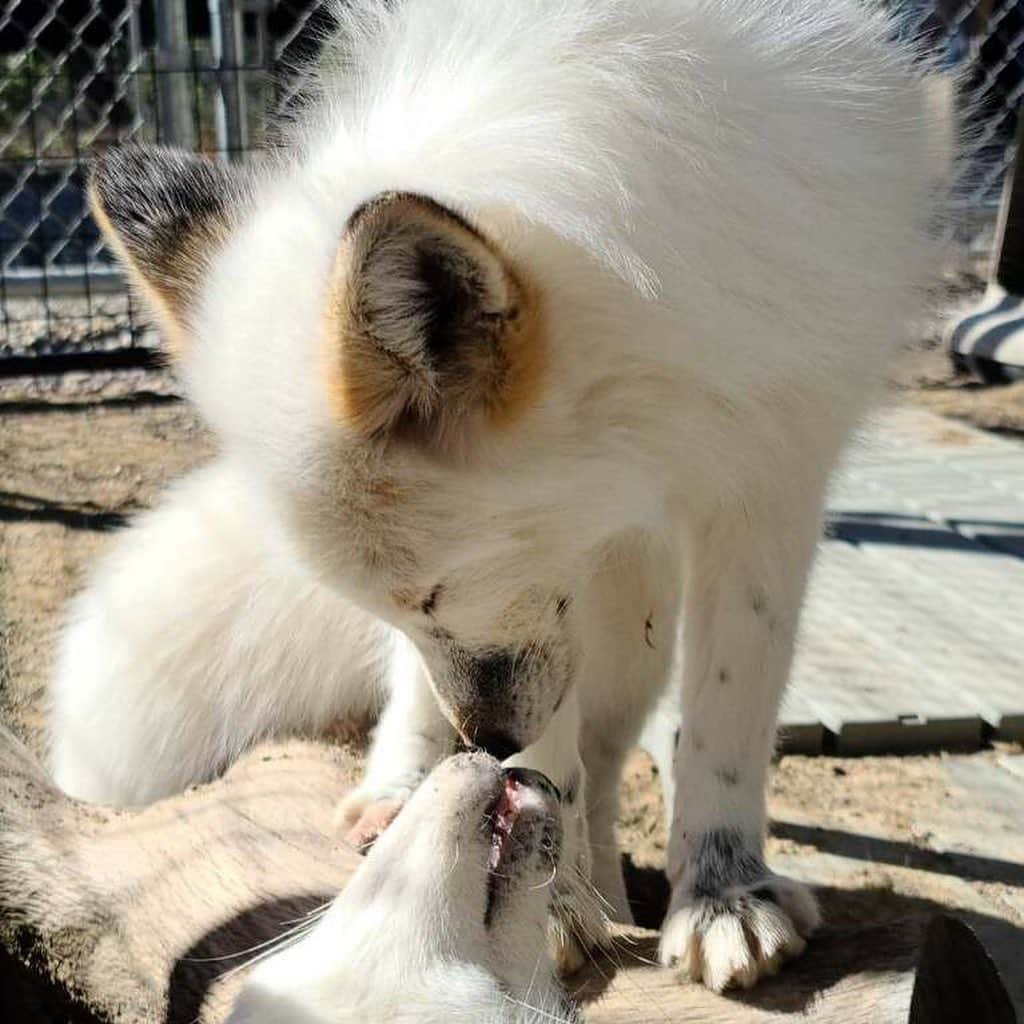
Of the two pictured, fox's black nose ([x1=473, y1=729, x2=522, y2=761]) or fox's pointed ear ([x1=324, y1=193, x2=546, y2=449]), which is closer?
fox's pointed ear ([x1=324, y1=193, x2=546, y2=449])

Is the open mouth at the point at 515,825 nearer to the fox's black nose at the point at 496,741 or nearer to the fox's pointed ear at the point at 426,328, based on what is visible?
the fox's black nose at the point at 496,741

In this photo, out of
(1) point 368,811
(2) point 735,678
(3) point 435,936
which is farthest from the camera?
(1) point 368,811

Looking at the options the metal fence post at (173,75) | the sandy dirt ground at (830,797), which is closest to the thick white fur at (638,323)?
→ the sandy dirt ground at (830,797)

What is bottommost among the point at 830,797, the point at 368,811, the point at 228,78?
the point at 830,797

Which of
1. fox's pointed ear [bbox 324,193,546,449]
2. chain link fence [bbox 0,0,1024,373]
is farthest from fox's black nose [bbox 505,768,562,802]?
chain link fence [bbox 0,0,1024,373]

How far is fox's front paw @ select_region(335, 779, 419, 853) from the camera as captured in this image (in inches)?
95.7

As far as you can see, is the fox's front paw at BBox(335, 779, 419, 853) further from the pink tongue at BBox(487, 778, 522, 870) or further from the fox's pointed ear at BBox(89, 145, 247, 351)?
the fox's pointed ear at BBox(89, 145, 247, 351)

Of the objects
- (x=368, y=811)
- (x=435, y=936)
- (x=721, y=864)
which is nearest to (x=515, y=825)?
(x=435, y=936)

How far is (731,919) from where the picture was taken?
215cm

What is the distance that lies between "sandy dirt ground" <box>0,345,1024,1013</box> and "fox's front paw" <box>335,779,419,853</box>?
610 millimetres

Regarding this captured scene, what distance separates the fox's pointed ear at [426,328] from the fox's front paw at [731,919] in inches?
33.1

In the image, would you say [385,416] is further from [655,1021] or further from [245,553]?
[245,553]

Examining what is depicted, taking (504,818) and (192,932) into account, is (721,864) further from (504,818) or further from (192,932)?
(192,932)

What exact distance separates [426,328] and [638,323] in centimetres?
35
